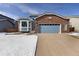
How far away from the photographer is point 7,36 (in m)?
2.70

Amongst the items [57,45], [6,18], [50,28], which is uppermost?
[6,18]

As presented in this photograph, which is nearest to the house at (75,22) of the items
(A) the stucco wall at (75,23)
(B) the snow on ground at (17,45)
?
(A) the stucco wall at (75,23)

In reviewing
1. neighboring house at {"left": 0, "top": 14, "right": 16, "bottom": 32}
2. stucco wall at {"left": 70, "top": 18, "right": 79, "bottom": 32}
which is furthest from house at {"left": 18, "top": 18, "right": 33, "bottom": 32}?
stucco wall at {"left": 70, "top": 18, "right": 79, "bottom": 32}

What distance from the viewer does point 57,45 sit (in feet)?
8.61

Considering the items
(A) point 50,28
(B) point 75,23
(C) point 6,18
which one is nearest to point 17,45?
(C) point 6,18

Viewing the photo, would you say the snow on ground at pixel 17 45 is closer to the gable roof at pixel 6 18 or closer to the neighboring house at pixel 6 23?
the neighboring house at pixel 6 23

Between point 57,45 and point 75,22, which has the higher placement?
point 75,22

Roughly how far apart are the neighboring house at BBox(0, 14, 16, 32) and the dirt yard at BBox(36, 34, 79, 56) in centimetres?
49

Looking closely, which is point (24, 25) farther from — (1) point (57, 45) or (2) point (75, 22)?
(2) point (75, 22)

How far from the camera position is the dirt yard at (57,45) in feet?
8.29

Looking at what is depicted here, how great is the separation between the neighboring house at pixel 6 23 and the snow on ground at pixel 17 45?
0.34 feet

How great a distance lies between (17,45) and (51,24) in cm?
65

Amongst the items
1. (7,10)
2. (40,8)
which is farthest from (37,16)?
(7,10)

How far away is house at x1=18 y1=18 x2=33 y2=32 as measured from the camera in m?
2.75
